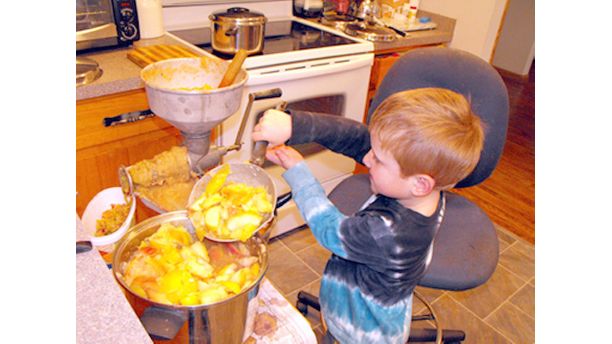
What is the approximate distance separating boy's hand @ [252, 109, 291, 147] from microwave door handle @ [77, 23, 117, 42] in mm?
896

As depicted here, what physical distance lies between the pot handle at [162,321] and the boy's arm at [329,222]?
1.30 ft

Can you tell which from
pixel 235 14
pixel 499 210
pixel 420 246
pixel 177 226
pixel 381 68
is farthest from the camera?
pixel 499 210

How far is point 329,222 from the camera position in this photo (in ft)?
2.92

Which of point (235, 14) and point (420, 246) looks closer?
point (420, 246)

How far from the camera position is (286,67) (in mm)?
1639

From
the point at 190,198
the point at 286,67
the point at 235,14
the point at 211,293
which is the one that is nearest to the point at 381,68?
the point at 286,67

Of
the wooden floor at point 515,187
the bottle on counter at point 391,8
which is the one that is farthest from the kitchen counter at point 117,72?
the wooden floor at point 515,187

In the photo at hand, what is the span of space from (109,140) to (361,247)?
0.91 meters

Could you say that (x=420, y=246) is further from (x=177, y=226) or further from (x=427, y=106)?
(x=177, y=226)

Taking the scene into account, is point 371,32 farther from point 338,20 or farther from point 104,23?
point 104,23

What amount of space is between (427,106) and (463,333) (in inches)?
42.8

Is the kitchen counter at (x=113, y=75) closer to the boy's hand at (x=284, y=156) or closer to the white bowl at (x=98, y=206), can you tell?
the white bowl at (x=98, y=206)

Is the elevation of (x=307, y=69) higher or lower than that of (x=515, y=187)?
higher

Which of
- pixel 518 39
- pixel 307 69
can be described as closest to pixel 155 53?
pixel 307 69
